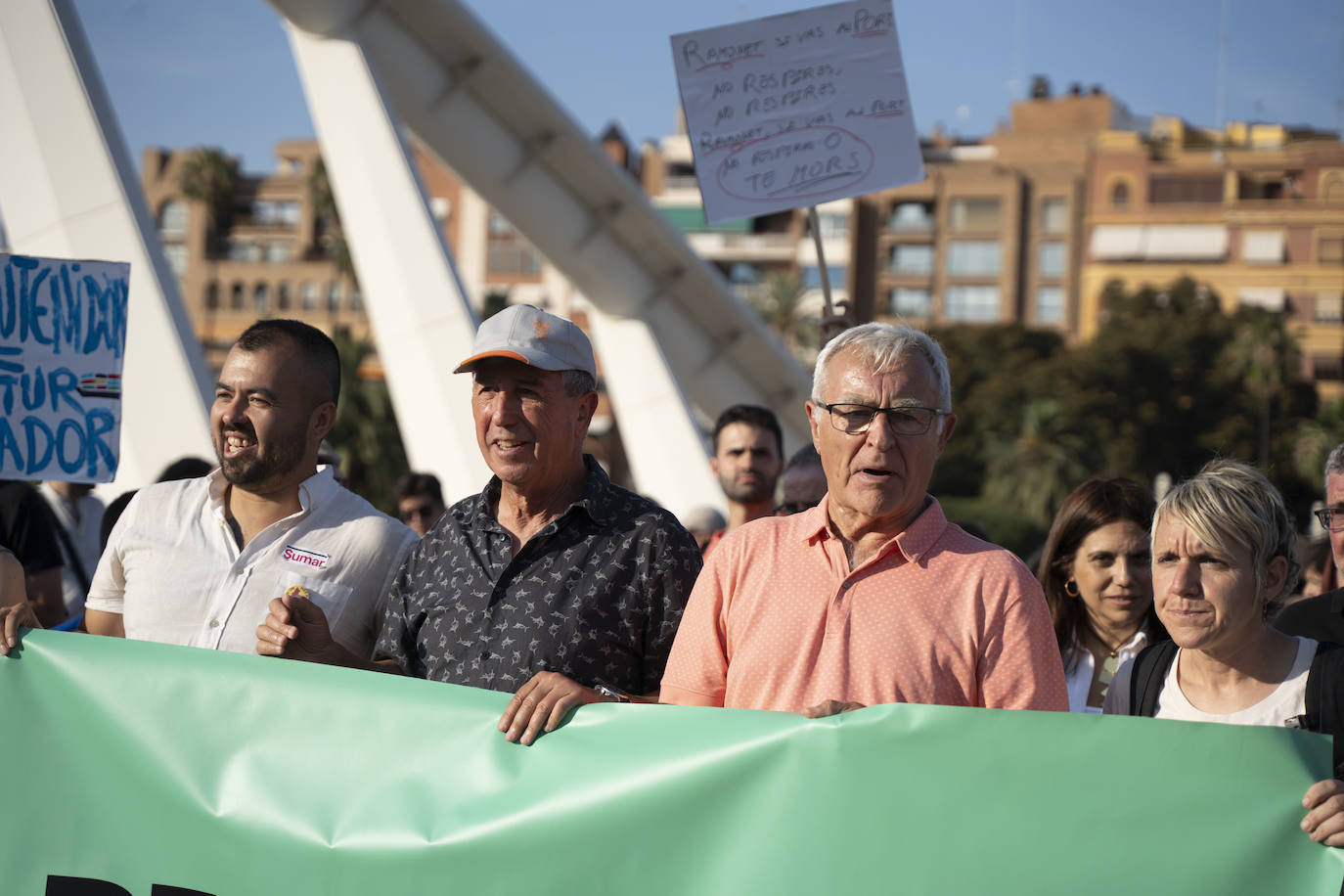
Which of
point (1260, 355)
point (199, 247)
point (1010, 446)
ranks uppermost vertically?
point (199, 247)

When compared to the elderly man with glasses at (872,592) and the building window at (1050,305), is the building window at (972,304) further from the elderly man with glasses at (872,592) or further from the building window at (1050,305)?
the elderly man with glasses at (872,592)

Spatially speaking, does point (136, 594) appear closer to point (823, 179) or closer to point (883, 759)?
point (883, 759)

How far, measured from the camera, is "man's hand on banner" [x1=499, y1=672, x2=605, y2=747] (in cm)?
302

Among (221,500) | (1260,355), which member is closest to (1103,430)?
(1260,355)

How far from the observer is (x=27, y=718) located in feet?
11.2

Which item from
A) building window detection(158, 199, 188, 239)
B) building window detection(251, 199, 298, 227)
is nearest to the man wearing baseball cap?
building window detection(251, 199, 298, 227)

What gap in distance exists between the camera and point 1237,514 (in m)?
3.01

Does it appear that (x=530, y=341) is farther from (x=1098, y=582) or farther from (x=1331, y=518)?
(x=1331, y=518)

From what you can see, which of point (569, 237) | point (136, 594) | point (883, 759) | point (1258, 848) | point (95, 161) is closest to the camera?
point (1258, 848)

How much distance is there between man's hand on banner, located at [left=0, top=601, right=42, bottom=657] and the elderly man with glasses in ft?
5.49

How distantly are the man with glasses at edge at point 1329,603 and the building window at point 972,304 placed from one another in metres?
89.3

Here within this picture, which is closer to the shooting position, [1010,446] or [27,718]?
[27,718]

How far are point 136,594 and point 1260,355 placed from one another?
69309mm

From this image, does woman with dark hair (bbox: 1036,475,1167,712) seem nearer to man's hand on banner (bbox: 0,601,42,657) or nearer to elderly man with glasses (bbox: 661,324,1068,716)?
elderly man with glasses (bbox: 661,324,1068,716)
